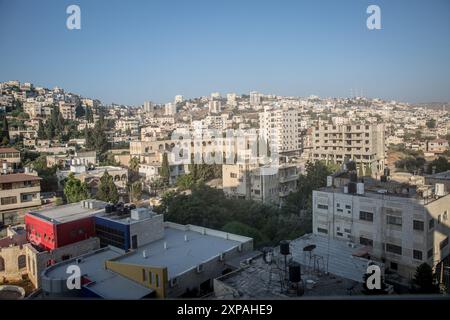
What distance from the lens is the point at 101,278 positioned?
330 centimetres

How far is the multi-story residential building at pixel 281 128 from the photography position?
565 inches

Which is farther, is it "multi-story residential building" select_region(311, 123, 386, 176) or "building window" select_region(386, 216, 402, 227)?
"multi-story residential building" select_region(311, 123, 386, 176)

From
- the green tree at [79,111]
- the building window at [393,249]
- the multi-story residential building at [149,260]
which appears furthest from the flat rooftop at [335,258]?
the green tree at [79,111]

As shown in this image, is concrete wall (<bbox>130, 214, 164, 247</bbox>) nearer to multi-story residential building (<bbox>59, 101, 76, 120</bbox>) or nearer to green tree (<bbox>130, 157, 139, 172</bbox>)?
green tree (<bbox>130, 157, 139, 172</bbox>)

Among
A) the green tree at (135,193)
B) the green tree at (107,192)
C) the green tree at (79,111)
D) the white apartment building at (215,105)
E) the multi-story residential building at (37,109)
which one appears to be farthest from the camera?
the green tree at (79,111)

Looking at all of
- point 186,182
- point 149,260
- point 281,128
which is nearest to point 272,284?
point 149,260

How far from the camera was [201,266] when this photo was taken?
3.49m

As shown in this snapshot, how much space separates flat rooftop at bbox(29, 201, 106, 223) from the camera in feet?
15.1

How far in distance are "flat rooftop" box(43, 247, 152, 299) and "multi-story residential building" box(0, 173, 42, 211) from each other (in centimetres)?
341

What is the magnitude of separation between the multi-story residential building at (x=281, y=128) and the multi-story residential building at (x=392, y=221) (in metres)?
9.51

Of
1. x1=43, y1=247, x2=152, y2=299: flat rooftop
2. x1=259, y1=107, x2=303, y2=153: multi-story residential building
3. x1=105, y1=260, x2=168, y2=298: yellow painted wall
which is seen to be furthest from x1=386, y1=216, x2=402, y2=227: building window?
x1=259, y1=107, x2=303, y2=153: multi-story residential building

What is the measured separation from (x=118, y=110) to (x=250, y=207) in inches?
709

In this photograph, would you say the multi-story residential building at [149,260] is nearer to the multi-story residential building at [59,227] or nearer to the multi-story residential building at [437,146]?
the multi-story residential building at [59,227]
